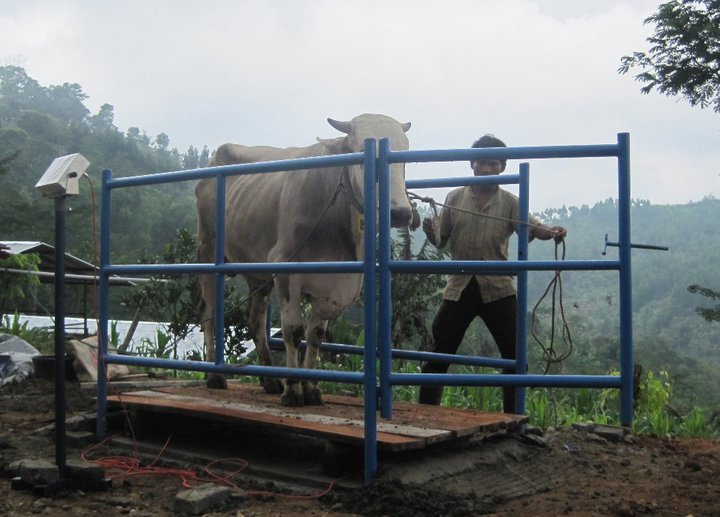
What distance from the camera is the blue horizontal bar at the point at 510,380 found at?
345cm

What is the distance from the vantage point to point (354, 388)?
740 cm

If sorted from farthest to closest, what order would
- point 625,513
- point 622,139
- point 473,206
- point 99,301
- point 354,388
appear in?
point 354,388 < point 473,206 < point 99,301 < point 622,139 < point 625,513

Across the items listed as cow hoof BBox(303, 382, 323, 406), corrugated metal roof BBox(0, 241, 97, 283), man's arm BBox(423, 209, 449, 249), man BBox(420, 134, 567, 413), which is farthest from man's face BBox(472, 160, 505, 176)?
corrugated metal roof BBox(0, 241, 97, 283)

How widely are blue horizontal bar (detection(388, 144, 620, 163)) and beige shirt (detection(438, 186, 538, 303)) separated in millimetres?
1195

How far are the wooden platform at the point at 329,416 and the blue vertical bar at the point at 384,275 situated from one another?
0.84ft

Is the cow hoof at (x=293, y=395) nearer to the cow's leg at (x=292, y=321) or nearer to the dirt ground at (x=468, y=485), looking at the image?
the cow's leg at (x=292, y=321)

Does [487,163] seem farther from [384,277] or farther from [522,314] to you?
[384,277]

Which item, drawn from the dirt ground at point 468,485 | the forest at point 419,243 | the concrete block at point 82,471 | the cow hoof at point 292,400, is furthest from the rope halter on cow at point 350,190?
the forest at point 419,243

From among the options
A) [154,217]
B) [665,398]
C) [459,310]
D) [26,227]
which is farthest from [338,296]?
[154,217]

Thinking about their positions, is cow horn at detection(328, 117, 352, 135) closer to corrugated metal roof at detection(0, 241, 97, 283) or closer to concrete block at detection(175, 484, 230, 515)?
concrete block at detection(175, 484, 230, 515)

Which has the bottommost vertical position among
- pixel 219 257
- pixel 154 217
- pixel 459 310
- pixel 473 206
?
pixel 459 310

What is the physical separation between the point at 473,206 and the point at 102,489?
2623mm

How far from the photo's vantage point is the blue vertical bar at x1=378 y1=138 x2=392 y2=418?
11.6 feet

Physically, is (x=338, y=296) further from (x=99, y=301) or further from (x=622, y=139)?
(x=622, y=139)
